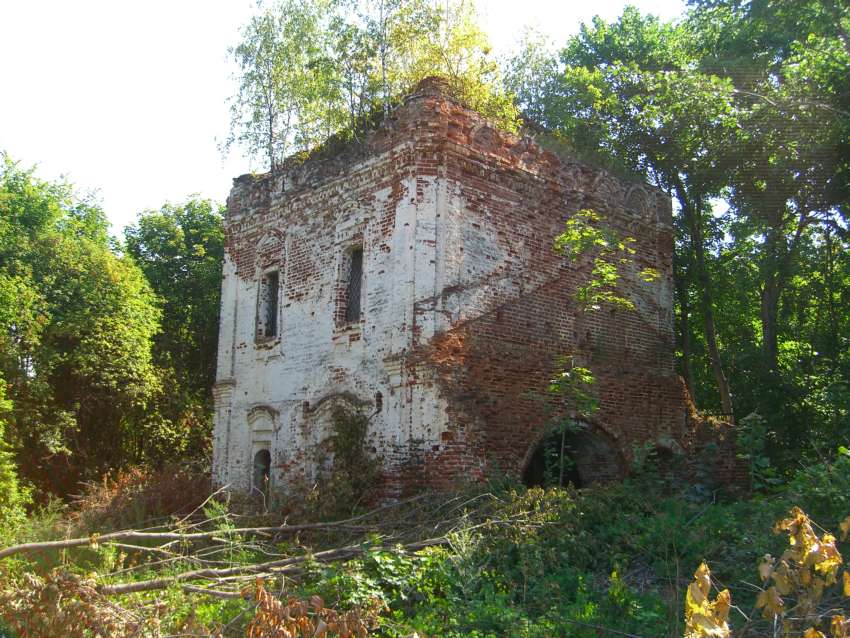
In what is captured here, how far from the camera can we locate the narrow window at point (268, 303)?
600 inches

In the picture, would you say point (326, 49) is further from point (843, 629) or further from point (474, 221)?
point (843, 629)

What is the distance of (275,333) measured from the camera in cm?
1509

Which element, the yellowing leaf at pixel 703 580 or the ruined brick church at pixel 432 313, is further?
the ruined brick church at pixel 432 313

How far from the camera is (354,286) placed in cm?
1352

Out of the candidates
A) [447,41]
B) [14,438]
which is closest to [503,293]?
[447,41]

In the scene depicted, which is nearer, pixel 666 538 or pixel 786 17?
pixel 666 538

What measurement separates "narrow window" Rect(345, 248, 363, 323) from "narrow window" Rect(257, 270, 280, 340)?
2.27 metres

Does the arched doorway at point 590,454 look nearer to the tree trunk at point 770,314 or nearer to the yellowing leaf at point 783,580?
the tree trunk at point 770,314

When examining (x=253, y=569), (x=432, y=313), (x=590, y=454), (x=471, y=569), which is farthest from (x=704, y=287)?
(x=253, y=569)

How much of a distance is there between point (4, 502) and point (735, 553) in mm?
13441

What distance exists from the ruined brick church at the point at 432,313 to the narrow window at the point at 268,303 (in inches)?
1.2

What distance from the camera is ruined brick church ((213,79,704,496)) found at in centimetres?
1180

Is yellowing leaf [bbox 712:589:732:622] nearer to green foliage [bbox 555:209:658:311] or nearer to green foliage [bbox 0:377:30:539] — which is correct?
Answer: green foliage [bbox 555:209:658:311]

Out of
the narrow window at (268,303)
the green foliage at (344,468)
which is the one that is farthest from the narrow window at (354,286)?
the narrow window at (268,303)
